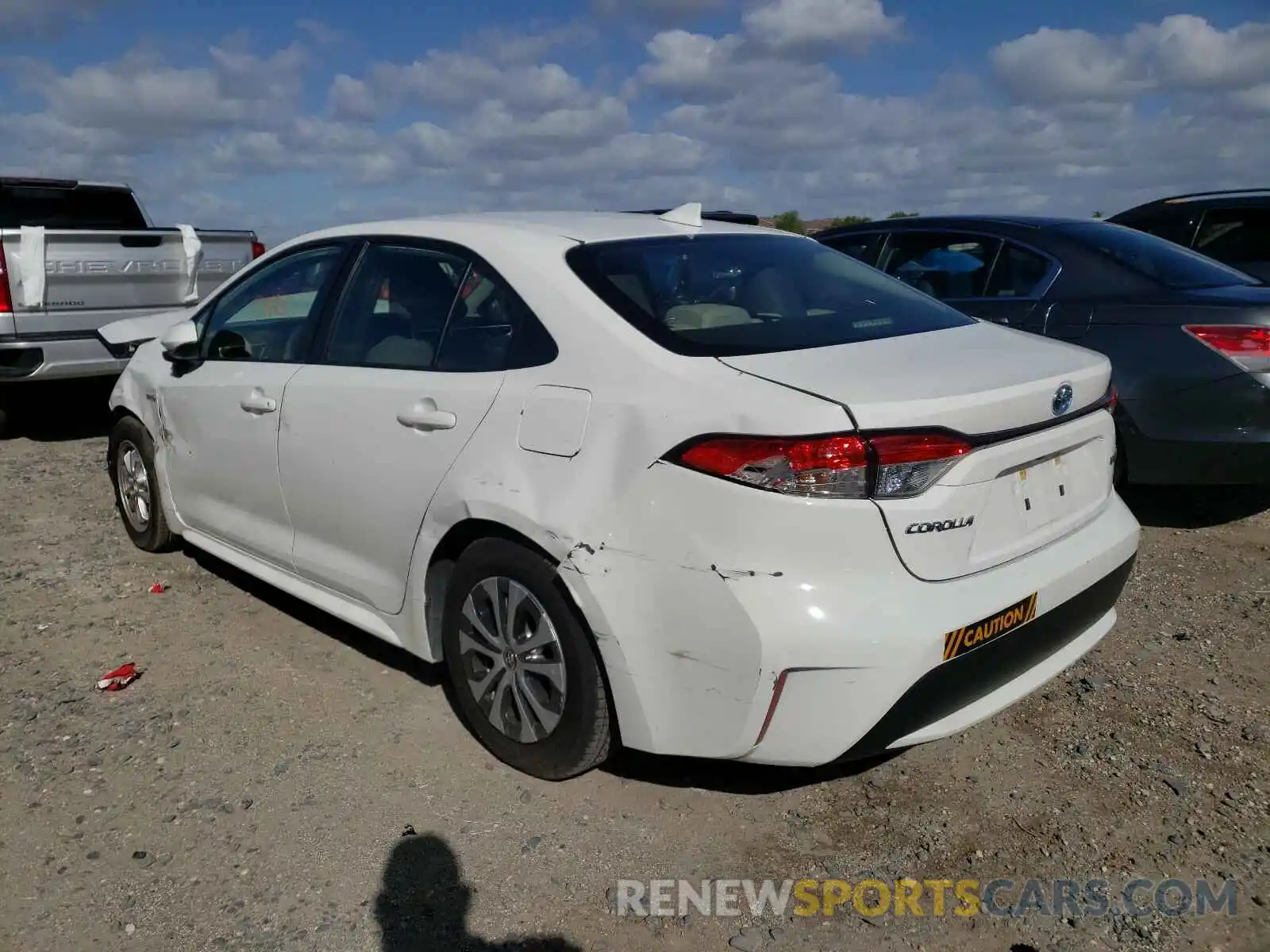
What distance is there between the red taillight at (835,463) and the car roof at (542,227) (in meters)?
1.12

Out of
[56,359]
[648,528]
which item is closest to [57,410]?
[56,359]

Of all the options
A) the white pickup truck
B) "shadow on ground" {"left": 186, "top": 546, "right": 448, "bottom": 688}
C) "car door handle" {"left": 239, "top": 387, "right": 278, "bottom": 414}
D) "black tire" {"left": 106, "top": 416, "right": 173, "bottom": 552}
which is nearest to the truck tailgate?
the white pickup truck

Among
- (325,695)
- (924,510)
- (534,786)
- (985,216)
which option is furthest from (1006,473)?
(985,216)

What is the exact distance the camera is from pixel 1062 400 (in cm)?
278

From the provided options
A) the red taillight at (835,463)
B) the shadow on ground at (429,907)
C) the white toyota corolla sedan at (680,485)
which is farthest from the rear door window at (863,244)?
the shadow on ground at (429,907)

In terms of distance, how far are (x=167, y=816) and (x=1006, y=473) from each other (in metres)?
2.51

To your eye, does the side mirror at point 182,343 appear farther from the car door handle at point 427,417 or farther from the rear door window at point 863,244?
the rear door window at point 863,244

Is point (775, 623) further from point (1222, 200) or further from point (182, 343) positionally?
point (1222, 200)

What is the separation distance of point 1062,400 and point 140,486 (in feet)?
13.7

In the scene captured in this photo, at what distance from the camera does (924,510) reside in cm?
243

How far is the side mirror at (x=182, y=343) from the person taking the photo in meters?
4.34

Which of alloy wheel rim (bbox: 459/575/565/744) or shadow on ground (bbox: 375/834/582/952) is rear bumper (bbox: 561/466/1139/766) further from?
shadow on ground (bbox: 375/834/582/952)

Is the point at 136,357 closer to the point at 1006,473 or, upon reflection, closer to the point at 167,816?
the point at 167,816

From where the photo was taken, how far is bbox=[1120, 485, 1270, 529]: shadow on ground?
5438 millimetres
